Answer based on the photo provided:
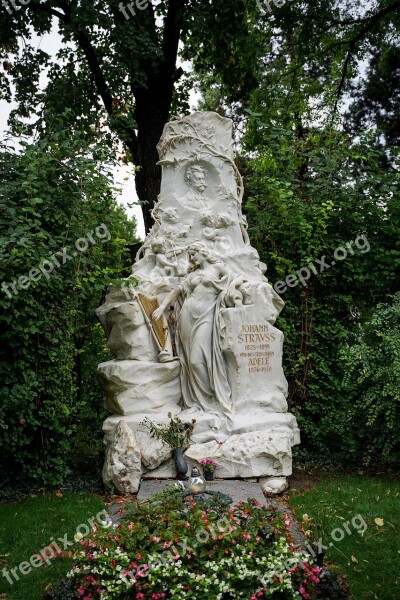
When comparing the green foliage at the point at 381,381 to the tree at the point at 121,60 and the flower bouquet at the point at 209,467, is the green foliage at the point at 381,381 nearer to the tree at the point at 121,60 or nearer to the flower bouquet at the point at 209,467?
the flower bouquet at the point at 209,467

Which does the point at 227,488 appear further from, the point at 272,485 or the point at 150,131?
the point at 150,131

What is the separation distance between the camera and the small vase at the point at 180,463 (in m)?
6.66

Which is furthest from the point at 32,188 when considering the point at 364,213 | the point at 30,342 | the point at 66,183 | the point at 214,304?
the point at 364,213

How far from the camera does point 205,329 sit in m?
7.48

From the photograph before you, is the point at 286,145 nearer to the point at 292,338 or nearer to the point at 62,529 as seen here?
the point at 292,338

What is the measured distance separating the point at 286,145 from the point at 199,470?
215 inches

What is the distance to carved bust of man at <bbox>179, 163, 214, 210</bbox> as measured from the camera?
8.41m

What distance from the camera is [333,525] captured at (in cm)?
587

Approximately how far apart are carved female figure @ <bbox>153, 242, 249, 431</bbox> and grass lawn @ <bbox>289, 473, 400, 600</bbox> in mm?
1348

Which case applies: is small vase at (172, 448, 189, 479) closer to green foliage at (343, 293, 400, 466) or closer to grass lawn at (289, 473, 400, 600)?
grass lawn at (289, 473, 400, 600)

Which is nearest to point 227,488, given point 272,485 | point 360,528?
point 272,485

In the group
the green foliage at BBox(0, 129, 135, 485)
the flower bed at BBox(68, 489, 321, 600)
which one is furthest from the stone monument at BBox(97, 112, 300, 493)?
the flower bed at BBox(68, 489, 321, 600)

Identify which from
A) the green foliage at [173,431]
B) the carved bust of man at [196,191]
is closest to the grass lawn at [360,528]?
the green foliage at [173,431]

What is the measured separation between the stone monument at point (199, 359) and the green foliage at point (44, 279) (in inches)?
19.8
